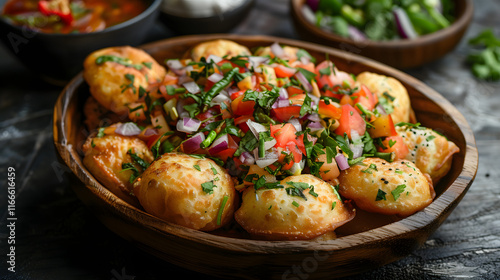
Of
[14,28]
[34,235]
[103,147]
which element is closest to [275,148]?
[103,147]

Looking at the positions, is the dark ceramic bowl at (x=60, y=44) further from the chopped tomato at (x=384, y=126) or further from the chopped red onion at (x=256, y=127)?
the chopped tomato at (x=384, y=126)

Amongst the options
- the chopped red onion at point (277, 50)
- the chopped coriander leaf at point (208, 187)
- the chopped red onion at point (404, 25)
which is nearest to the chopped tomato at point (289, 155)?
the chopped coriander leaf at point (208, 187)

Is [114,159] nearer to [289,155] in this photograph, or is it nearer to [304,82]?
[289,155]

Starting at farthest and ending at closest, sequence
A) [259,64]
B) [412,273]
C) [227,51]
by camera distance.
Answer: [227,51] → [259,64] → [412,273]

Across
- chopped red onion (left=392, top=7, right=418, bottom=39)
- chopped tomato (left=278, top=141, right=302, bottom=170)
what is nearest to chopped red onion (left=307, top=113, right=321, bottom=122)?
chopped tomato (left=278, top=141, right=302, bottom=170)

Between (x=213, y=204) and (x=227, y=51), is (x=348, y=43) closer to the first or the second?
(x=227, y=51)
